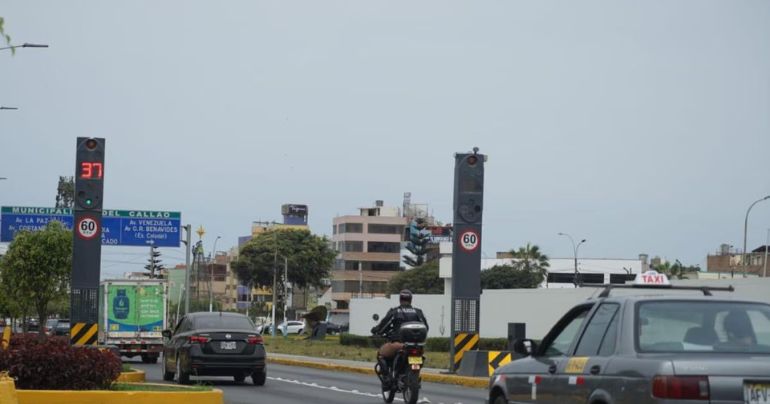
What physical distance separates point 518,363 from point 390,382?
361 inches

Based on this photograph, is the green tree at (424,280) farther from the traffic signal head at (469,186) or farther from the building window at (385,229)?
the traffic signal head at (469,186)

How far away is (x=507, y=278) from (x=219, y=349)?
3274 inches

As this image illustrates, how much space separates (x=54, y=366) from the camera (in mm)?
17312

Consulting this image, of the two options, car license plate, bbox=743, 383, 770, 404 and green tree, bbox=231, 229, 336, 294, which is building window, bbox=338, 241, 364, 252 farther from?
car license plate, bbox=743, 383, 770, 404

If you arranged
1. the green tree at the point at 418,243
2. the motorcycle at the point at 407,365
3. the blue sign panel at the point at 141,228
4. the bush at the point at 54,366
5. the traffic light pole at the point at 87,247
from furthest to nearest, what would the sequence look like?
the green tree at the point at 418,243
the blue sign panel at the point at 141,228
the traffic light pole at the point at 87,247
the motorcycle at the point at 407,365
the bush at the point at 54,366

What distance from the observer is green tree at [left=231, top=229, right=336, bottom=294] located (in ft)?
419

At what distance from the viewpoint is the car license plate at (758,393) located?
9328 mm

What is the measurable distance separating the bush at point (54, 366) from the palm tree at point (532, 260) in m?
97.7

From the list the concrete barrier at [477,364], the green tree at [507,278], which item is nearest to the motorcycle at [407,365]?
the concrete barrier at [477,364]

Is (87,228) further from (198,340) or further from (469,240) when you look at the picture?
(469,240)

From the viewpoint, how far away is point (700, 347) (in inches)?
395

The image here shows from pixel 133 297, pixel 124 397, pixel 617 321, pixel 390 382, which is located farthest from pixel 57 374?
pixel 133 297

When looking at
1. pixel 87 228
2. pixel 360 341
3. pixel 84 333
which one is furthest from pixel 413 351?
pixel 360 341

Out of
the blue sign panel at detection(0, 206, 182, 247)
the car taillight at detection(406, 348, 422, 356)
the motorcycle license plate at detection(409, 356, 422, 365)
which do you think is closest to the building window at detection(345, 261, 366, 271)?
the blue sign panel at detection(0, 206, 182, 247)
